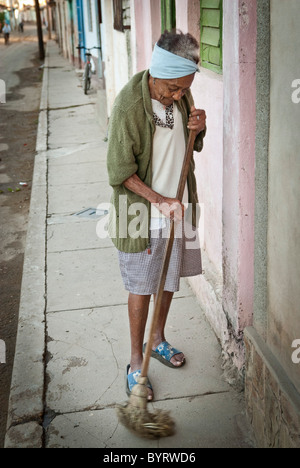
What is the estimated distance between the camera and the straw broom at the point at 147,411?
3.27 metres

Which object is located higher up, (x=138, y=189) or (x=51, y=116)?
(x=138, y=189)

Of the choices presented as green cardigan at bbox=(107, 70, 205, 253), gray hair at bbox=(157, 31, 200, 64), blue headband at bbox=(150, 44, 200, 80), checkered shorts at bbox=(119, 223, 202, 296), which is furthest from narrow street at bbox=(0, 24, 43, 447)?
gray hair at bbox=(157, 31, 200, 64)

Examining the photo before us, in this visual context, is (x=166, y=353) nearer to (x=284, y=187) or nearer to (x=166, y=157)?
(x=166, y=157)

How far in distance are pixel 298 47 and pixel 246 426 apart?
210 centimetres

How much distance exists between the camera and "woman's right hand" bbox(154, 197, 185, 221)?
3.32 m

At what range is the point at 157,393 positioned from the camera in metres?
3.74

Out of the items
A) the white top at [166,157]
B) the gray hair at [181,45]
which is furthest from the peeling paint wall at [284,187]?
the white top at [166,157]

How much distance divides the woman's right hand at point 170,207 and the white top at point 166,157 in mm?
131

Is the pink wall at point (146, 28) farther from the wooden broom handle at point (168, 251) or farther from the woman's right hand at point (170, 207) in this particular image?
the woman's right hand at point (170, 207)

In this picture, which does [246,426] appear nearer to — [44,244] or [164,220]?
[164,220]

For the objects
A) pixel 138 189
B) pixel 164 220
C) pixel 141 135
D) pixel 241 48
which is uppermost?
pixel 241 48

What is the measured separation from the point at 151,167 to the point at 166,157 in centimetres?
11

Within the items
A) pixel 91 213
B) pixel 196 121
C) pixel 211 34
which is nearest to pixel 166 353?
pixel 196 121
